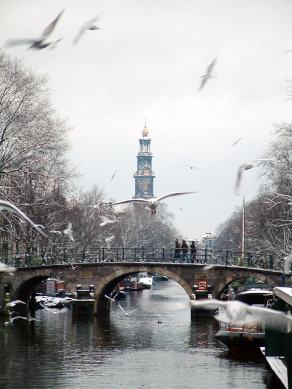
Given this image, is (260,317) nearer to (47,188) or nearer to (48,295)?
(47,188)

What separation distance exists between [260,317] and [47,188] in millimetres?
39291

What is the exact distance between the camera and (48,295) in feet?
224

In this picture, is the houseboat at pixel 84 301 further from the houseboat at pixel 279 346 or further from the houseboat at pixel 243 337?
the houseboat at pixel 279 346

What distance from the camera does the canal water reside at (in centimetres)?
3231

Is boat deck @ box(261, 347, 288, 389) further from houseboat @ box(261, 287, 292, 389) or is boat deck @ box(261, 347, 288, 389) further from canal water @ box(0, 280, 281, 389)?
canal water @ box(0, 280, 281, 389)

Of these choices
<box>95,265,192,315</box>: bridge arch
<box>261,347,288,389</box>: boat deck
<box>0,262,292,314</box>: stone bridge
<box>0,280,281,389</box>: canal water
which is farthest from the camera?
<box>95,265,192,315</box>: bridge arch

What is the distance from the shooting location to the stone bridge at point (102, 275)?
56.2 metres

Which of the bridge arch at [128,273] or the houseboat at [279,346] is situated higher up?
the bridge arch at [128,273]

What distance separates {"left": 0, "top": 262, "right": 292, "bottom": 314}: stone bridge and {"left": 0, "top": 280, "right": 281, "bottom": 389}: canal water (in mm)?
2671

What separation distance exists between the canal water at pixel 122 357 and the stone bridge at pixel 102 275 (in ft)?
8.76

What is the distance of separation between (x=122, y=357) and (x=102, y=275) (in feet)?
63.8

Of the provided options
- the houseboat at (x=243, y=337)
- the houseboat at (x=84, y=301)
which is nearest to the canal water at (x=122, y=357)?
the houseboat at (x=243, y=337)

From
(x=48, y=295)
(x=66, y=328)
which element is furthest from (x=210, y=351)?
(x=48, y=295)

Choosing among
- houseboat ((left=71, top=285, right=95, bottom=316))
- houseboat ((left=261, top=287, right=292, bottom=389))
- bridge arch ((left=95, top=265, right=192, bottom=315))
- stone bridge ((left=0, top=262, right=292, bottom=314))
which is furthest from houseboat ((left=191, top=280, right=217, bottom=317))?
houseboat ((left=261, top=287, right=292, bottom=389))
